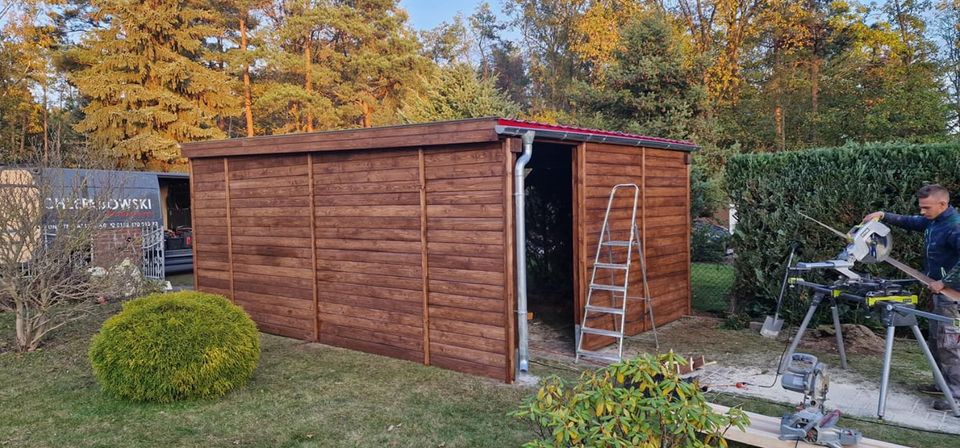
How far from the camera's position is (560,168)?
989 centimetres

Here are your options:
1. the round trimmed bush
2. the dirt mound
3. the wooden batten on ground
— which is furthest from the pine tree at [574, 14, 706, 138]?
the round trimmed bush

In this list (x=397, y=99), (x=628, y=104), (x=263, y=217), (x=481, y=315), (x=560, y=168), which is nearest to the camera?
(x=481, y=315)

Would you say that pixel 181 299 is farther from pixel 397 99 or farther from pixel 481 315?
pixel 397 99

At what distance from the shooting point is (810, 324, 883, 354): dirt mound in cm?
631

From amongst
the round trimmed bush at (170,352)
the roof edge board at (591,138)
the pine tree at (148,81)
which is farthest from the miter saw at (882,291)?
the pine tree at (148,81)

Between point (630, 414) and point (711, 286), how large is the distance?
863 centimetres

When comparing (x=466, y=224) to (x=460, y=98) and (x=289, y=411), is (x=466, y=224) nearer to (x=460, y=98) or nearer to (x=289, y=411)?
(x=289, y=411)

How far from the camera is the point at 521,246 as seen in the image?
17.9 feet

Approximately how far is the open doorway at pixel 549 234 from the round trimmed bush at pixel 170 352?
16.2 ft

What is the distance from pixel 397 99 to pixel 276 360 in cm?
2011

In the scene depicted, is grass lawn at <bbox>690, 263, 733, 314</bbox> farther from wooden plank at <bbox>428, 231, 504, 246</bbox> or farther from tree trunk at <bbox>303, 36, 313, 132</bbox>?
tree trunk at <bbox>303, 36, 313, 132</bbox>

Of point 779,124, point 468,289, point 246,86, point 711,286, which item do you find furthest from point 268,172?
point 246,86

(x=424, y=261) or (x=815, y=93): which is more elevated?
(x=815, y=93)

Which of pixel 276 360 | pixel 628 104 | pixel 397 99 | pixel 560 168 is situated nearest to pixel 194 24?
pixel 397 99
